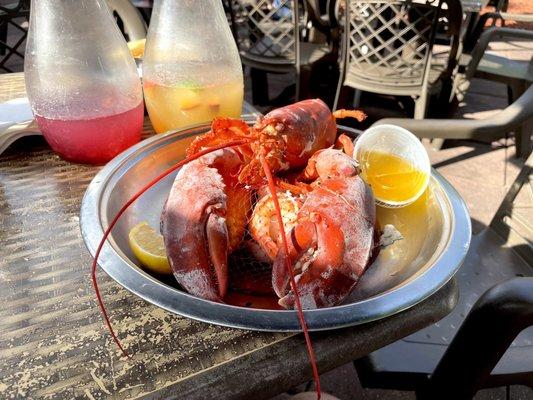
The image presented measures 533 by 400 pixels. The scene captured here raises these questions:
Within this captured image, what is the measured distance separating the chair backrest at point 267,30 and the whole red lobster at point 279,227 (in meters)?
2.92

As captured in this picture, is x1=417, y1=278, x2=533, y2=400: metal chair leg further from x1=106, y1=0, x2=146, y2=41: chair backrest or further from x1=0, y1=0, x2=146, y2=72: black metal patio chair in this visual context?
x1=106, y1=0, x2=146, y2=41: chair backrest

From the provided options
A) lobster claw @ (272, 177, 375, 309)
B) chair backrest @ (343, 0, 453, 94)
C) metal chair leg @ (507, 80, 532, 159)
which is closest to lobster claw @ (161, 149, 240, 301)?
lobster claw @ (272, 177, 375, 309)

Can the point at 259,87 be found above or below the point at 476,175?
above

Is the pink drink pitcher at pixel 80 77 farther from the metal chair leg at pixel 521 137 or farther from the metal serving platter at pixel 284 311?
the metal chair leg at pixel 521 137

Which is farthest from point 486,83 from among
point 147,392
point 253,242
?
point 147,392

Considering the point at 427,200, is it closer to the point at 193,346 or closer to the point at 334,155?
the point at 334,155

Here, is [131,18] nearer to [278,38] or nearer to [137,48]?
[137,48]

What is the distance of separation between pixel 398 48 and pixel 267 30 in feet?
3.80

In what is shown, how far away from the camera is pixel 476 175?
368 centimetres

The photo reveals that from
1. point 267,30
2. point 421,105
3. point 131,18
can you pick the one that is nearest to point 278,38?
point 267,30

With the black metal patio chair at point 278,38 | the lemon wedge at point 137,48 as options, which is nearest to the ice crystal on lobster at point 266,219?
the lemon wedge at point 137,48

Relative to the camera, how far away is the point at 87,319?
80 cm

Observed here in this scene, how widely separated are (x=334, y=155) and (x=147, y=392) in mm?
632

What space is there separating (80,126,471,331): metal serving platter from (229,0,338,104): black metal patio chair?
273cm
